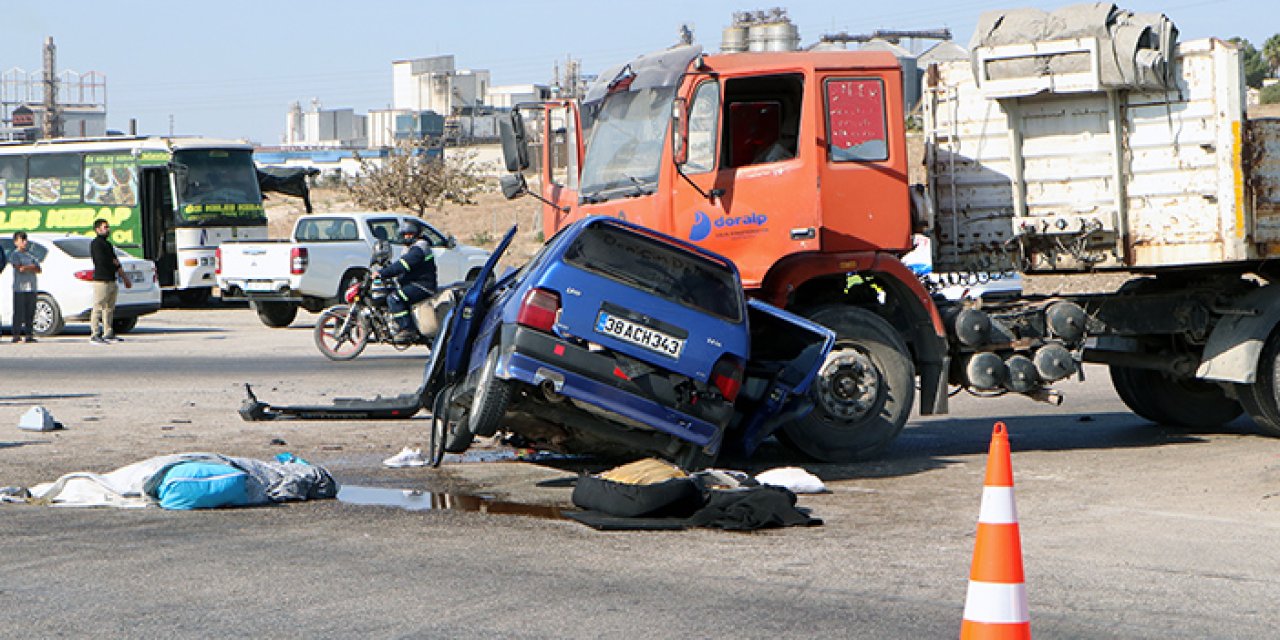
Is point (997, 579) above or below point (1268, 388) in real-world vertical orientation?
below

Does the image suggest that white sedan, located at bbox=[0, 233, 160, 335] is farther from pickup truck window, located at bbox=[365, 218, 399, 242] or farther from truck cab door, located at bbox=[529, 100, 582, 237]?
truck cab door, located at bbox=[529, 100, 582, 237]

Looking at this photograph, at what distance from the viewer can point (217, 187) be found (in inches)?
1294

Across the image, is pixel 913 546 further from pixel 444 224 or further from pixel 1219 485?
pixel 444 224

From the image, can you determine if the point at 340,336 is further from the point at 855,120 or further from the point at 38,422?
the point at 855,120

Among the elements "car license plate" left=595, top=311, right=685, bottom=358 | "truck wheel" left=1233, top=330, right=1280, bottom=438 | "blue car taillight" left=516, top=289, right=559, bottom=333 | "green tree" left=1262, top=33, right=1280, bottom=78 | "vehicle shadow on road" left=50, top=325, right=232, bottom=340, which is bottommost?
"truck wheel" left=1233, top=330, right=1280, bottom=438

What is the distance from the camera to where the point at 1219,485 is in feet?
32.5

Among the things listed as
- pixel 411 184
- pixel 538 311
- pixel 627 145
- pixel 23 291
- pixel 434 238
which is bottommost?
pixel 538 311

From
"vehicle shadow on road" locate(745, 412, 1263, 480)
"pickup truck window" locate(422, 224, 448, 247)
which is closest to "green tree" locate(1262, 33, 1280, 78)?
"pickup truck window" locate(422, 224, 448, 247)

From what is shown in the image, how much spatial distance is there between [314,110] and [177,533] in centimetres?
16174

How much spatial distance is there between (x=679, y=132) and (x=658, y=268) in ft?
4.21

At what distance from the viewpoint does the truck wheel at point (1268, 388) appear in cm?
1147

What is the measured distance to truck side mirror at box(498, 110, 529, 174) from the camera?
11172 millimetres

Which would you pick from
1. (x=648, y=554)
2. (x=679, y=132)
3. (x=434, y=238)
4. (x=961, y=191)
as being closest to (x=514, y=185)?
(x=679, y=132)

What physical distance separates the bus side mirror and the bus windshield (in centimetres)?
2370
